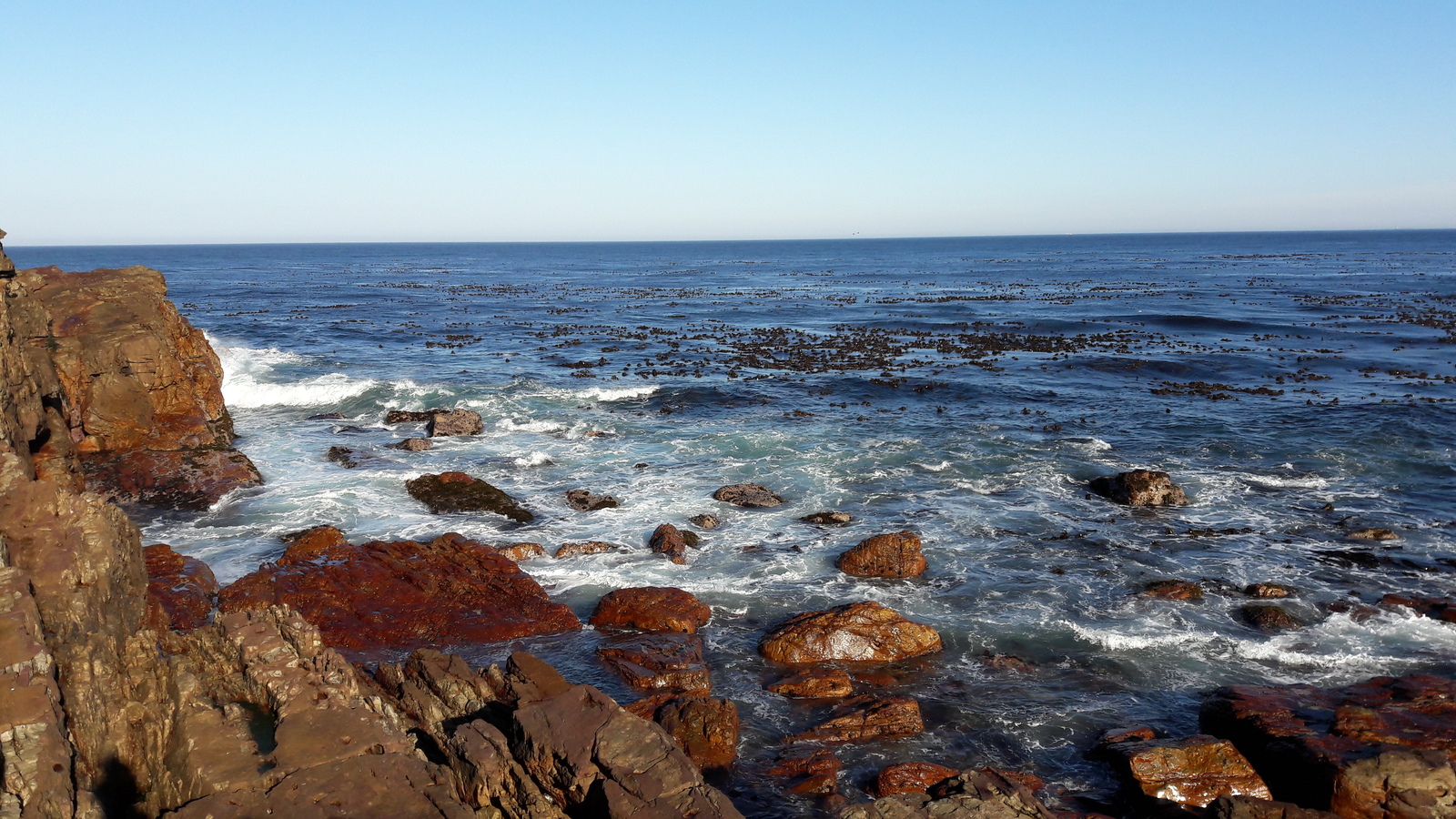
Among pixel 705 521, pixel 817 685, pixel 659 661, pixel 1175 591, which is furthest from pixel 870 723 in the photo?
pixel 705 521

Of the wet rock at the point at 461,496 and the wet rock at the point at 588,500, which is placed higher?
the wet rock at the point at 461,496

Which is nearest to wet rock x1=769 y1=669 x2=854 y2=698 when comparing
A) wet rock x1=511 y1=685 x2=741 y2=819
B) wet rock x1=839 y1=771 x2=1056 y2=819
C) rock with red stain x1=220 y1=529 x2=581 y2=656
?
wet rock x1=839 y1=771 x2=1056 y2=819

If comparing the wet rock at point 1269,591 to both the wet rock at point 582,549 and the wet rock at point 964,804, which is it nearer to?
the wet rock at point 964,804

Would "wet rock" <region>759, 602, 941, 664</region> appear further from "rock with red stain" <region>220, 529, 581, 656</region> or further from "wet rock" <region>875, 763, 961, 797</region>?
"rock with red stain" <region>220, 529, 581, 656</region>

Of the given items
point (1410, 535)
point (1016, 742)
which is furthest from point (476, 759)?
point (1410, 535)

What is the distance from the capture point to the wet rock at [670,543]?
21.0 meters

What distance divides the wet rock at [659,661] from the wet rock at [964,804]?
208 inches

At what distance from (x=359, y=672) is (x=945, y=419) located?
27.3m

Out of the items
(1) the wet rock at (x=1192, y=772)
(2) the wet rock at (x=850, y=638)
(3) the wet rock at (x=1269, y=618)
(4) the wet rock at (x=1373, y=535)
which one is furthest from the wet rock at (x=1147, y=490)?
(1) the wet rock at (x=1192, y=772)

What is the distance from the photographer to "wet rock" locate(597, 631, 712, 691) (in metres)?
14.9

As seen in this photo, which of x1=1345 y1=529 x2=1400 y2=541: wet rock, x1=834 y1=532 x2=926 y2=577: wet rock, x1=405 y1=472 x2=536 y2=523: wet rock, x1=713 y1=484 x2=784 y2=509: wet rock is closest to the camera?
x1=834 y1=532 x2=926 y2=577: wet rock

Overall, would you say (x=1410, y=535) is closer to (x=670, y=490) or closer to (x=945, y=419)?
(x=945, y=419)

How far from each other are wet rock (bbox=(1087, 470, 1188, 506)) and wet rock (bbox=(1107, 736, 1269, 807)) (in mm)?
13770

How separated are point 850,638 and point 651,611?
4052mm
